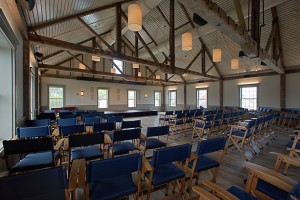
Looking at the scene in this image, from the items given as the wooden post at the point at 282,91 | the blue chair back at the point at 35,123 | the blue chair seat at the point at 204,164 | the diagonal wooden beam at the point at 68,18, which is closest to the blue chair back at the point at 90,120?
the blue chair back at the point at 35,123

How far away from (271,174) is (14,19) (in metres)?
4.81

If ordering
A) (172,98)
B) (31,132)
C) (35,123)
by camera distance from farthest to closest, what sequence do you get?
1. (172,98)
2. (35,123)
3. (31,132)

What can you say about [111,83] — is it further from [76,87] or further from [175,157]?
[175,157]

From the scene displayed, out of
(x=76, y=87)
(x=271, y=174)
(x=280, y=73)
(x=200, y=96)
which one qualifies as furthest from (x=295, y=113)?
(x=76, y=87)

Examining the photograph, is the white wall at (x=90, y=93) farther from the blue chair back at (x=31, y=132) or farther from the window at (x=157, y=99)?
the blue chair back at (x=31, y=132)

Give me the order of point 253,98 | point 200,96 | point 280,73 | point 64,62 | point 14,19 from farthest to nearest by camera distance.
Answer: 1. point 200,96
2. point 64,62
3. point 253,98
4. point 280,73
5. point 14,19

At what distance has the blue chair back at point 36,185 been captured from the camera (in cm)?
108

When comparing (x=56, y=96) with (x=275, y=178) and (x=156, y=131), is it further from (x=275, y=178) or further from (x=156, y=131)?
(x=275, y=178)

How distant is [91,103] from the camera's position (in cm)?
1234

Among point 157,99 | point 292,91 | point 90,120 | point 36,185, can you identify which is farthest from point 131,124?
point 157,99

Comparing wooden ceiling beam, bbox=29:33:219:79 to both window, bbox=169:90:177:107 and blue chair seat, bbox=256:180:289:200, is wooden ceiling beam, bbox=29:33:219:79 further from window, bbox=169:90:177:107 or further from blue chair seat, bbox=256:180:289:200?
window, bbox=169:90:177:107

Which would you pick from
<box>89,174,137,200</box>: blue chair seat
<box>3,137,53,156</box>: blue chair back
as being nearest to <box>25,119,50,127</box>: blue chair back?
<box>3,137,53,156</box>: blue chair back

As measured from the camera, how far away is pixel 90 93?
1232 centimetres

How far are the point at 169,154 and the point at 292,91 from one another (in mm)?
9904
